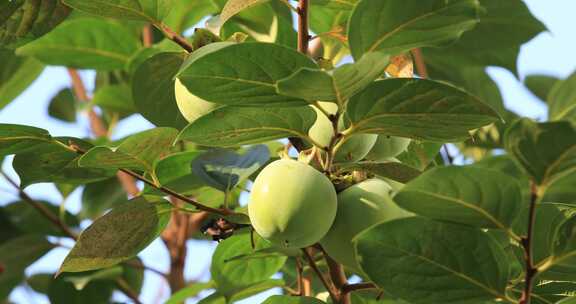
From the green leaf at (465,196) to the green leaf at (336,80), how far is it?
0.12 m

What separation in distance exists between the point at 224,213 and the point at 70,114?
5.26 feet

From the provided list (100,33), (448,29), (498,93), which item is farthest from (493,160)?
(448,29)

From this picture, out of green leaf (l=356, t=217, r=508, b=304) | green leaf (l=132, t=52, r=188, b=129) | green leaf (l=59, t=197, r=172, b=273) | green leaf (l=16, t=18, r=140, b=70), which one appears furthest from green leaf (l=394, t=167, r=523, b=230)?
green leaf (l=16, t=18, r=140, b=70)

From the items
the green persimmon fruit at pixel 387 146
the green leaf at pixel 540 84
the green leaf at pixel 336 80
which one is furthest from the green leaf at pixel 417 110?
the green leaf at pixel 540 84

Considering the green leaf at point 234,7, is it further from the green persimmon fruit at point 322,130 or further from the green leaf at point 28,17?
the green leaf at point 28,17

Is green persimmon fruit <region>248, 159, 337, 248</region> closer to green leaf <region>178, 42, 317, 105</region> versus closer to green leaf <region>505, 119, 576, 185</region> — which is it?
green leaf <region>178, 42, 317, 105</region>

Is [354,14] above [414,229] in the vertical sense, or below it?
above

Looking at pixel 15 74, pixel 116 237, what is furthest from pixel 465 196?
pixel 15 74

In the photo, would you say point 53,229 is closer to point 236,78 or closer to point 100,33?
point 100,33

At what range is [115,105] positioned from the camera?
2088mm

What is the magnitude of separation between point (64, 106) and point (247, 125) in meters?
1.72

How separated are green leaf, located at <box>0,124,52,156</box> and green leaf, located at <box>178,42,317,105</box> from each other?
28 centimetres

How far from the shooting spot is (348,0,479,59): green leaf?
0.87m

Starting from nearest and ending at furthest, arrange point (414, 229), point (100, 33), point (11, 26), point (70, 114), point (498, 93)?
point (414, 229) < point (11, 26) < point (100, 33) < point (498, 93) < point (70, 114)
